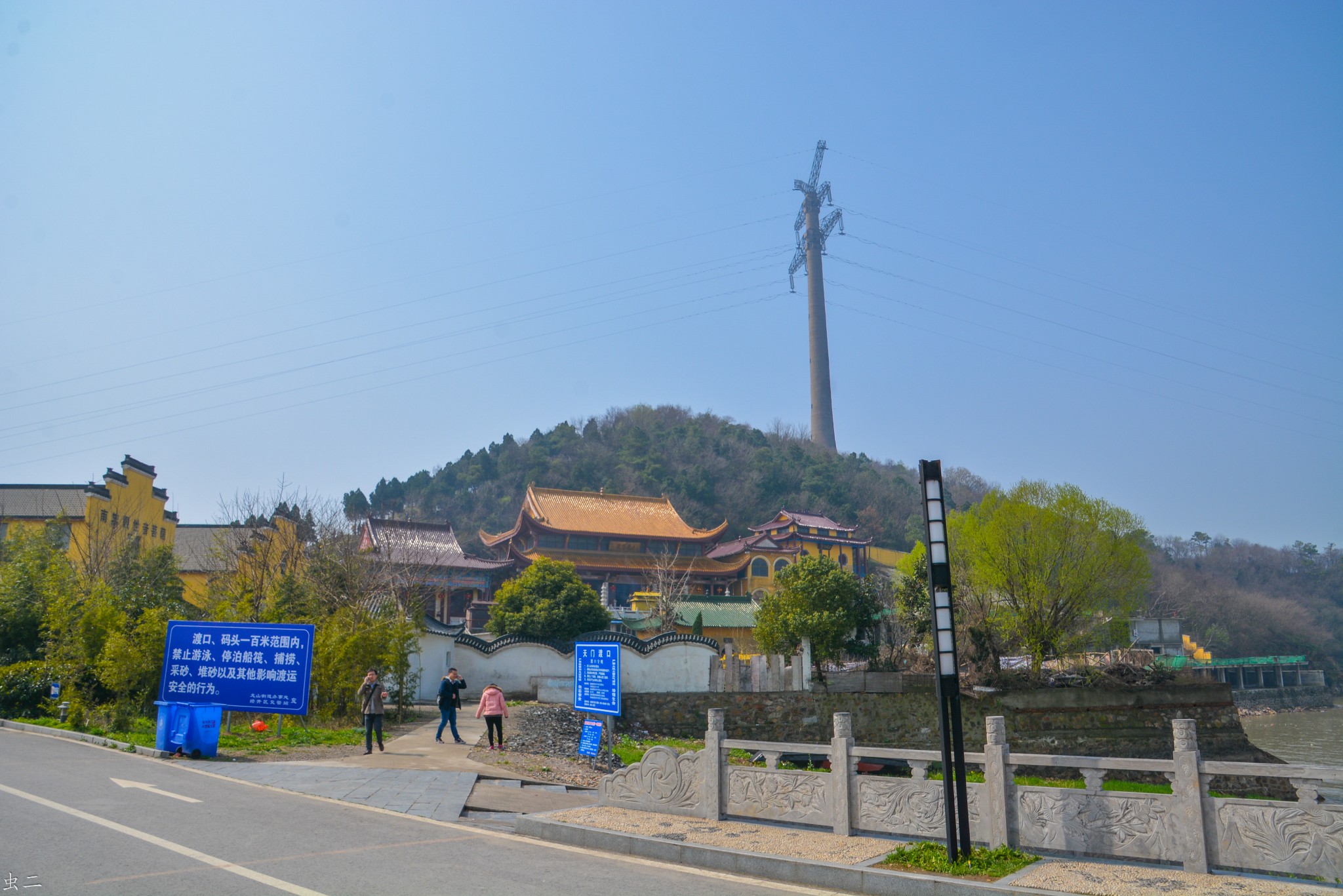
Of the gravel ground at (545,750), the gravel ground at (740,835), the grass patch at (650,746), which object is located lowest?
the grass patch at (650,746)

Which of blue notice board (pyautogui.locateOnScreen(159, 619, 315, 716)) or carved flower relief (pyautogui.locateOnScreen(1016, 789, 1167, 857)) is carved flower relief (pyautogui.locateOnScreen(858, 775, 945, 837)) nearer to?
carved flower relief (pyautogui.locateOnScreen(1016, 789, 1167, 857))

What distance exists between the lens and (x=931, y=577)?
24.2 feet

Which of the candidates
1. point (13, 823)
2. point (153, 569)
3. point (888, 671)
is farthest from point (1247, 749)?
point (153, 569)

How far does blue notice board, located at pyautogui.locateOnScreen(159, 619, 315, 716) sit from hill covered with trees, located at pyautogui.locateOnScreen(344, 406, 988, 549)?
5603 cm

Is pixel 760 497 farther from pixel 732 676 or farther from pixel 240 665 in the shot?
pixel 240 665

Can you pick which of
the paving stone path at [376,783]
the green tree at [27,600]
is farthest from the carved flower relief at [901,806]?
the green tree at [27,600]


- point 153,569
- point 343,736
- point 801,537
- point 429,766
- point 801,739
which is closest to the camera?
point 429,766

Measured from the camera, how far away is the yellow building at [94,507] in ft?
116

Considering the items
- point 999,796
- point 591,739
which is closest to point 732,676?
point 591,739

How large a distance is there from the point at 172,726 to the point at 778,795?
9.34 metres

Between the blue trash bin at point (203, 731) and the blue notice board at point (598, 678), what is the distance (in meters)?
5.26

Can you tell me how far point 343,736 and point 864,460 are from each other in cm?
8534

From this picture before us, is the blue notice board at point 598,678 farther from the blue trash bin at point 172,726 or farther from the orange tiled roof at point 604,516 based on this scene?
the orange tiled roof at point 604,516

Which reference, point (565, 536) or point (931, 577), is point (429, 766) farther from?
point (565, 536)
